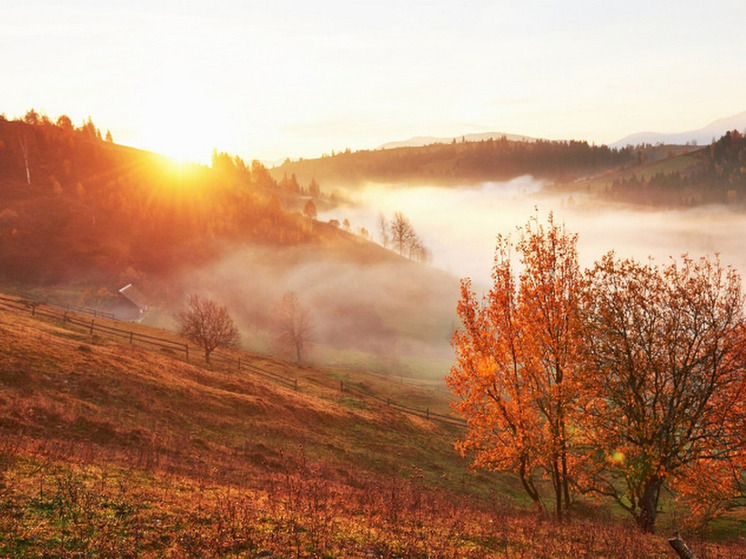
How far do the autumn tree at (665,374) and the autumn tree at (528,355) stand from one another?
118 centimetres

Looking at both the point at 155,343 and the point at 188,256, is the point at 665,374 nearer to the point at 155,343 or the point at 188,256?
the point at 155,343

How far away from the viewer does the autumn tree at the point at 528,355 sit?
758 inches

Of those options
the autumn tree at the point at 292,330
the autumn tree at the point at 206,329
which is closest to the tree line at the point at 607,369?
the autumn tree at the point at 206,329

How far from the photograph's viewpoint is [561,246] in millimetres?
19703

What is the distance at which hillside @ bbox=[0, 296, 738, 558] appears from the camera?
34.3 feet

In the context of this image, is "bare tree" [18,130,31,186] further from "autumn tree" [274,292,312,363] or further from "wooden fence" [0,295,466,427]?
"wooden fence" [0,295,466,427]

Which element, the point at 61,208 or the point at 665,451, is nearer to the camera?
the point at 665,451

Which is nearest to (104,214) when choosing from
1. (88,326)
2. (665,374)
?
(88,326)

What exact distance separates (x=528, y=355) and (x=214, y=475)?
1372 centimetres

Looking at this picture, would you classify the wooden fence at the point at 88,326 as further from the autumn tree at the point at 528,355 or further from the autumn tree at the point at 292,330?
the autumn tree at the point at 528,355

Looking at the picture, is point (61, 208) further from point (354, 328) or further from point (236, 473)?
point (236, 473)

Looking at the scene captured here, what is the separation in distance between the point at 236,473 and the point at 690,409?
2002 cm

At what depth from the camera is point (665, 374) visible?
20516mm

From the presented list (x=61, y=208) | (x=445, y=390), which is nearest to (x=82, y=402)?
(x=445, y=390)
